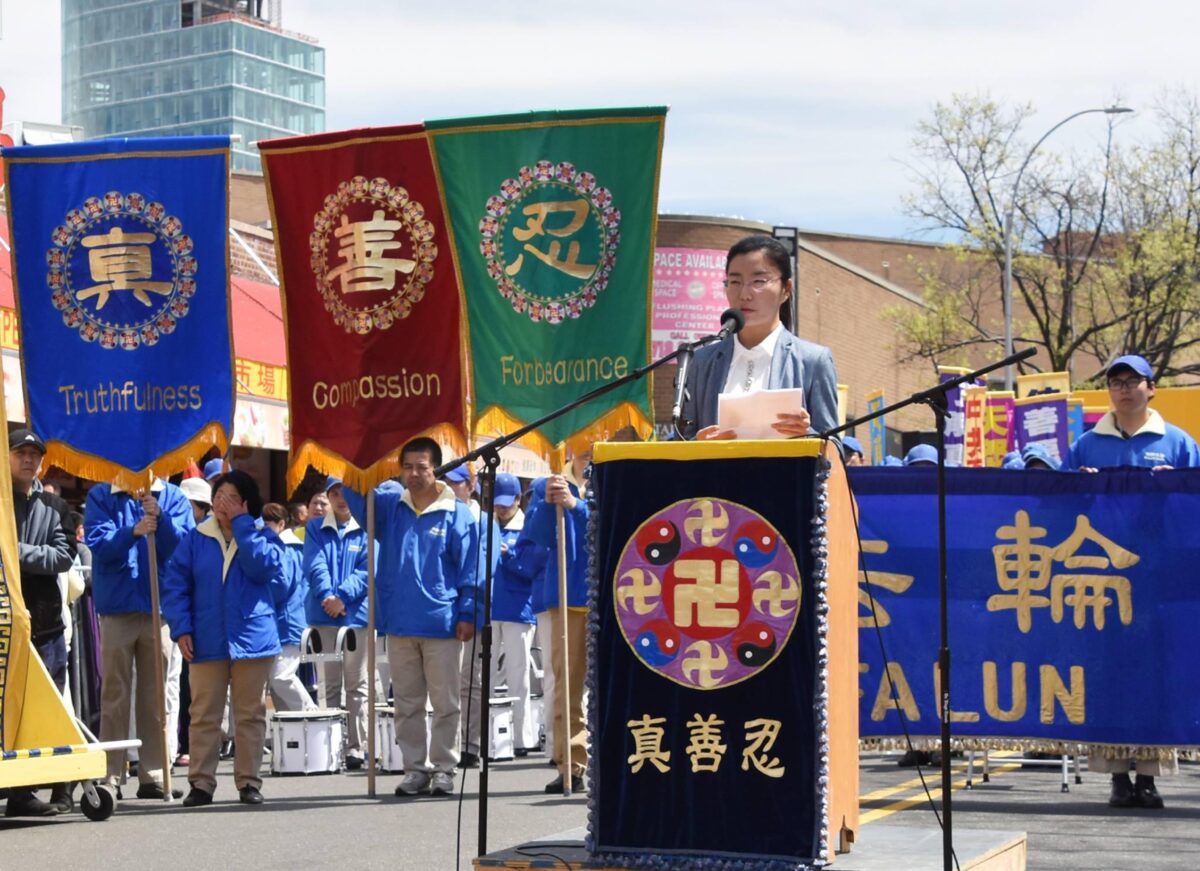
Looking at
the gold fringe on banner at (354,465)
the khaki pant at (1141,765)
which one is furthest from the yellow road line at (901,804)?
the gold fringe on banner at (354,465)

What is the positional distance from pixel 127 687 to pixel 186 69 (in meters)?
170

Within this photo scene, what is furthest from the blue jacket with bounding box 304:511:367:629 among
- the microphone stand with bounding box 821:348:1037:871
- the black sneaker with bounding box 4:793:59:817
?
the microphone stand with bounding box 821:348:1037:871

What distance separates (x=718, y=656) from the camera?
21.3 feet

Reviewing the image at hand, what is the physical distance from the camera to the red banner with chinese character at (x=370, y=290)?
38.8 ft

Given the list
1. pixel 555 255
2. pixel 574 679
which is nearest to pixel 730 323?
pixel 555 255

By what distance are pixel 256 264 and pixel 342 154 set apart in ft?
47.0

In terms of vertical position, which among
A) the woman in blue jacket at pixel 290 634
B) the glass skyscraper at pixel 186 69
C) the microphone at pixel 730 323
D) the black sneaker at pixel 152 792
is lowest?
the black sneaker at pixel 152 792

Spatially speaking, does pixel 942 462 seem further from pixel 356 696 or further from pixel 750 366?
pixel 356 696

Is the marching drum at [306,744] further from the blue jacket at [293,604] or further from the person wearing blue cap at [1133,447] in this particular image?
the person wearing blue cap at [1133,447]

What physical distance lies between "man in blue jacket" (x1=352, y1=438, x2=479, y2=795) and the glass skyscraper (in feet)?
529

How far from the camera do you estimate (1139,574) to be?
10.9m

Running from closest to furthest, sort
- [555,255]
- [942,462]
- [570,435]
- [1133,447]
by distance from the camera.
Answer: [942,462]
[1133,447]
[555,255]
[570,435]

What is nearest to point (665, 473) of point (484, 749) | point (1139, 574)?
point (484, 749)

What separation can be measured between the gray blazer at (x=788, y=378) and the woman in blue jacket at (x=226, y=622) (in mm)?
5232
